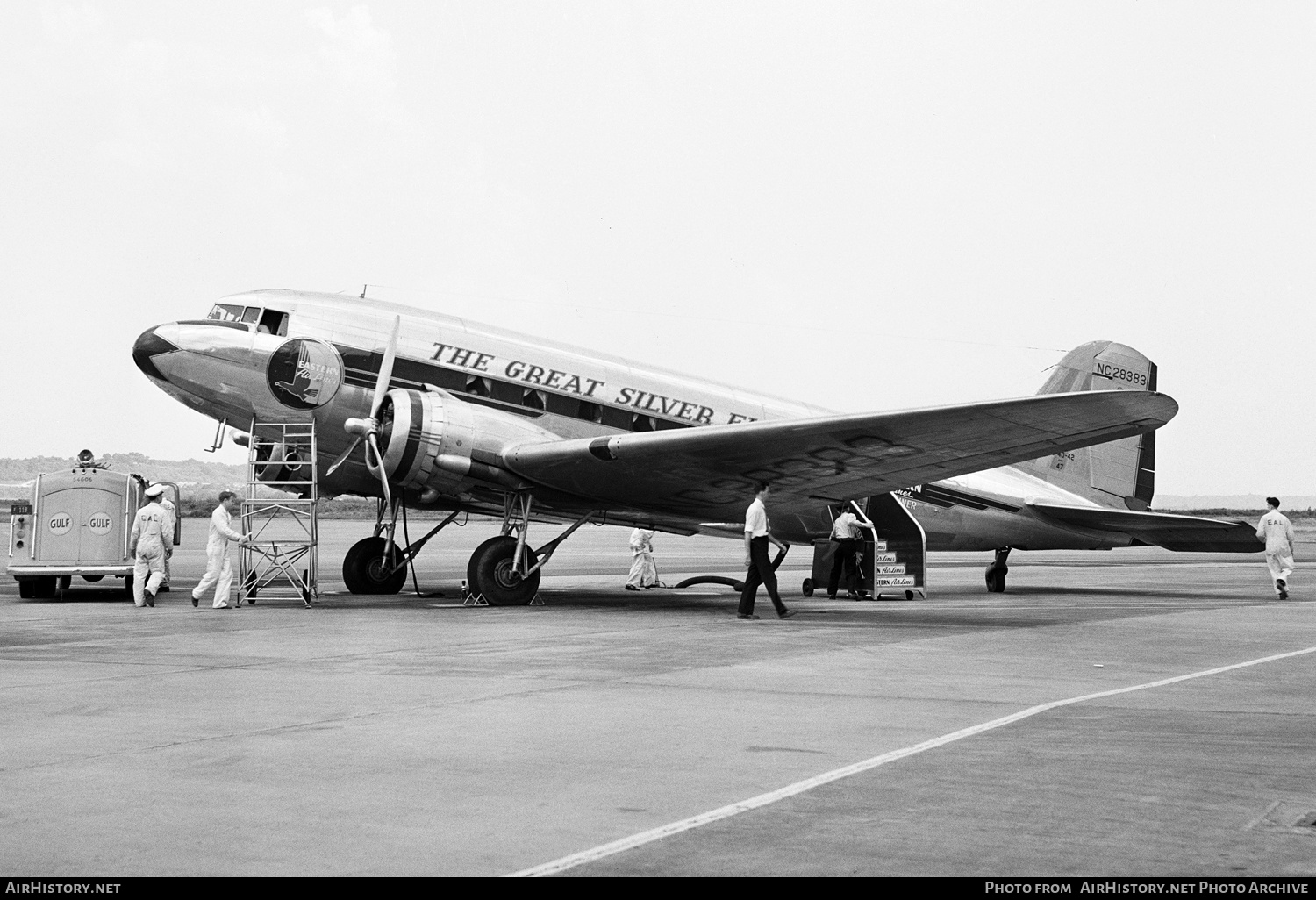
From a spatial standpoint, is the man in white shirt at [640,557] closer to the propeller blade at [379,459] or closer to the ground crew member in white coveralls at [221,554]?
the propeller blade at [379,459]

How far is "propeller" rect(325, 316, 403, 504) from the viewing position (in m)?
17.7

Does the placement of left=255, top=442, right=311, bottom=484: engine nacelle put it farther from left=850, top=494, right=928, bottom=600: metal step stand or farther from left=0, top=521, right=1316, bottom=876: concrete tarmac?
left=850, top=494, right=928, bottom=600: metal step stand

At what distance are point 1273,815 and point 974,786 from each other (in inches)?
49.3

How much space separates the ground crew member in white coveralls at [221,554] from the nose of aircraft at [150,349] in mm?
2416

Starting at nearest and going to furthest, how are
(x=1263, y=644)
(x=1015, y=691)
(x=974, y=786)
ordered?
(x=974, y=786) < (x=1015, y=691) < (x=1263, y=644)

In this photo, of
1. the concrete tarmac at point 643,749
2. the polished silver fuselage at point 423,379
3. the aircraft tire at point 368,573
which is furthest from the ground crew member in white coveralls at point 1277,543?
the aircraft tire at point 368,573

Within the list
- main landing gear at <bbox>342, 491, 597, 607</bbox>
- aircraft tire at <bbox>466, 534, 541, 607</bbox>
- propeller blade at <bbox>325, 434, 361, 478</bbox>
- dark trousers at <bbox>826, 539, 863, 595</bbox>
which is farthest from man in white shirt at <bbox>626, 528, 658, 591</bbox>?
propeller blade at <bbox>325, 434, 361, 478</bbox>

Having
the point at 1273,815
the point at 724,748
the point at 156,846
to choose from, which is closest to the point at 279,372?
the point at 724,748

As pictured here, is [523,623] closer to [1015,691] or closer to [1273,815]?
[1015,691]

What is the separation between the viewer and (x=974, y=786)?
5.90 m

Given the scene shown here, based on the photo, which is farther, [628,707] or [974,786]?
[628,707]

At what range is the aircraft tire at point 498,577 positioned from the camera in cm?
1809

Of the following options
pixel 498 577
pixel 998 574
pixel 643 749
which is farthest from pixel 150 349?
pixel 998 574

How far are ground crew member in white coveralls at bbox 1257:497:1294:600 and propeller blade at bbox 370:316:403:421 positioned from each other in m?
14.3
